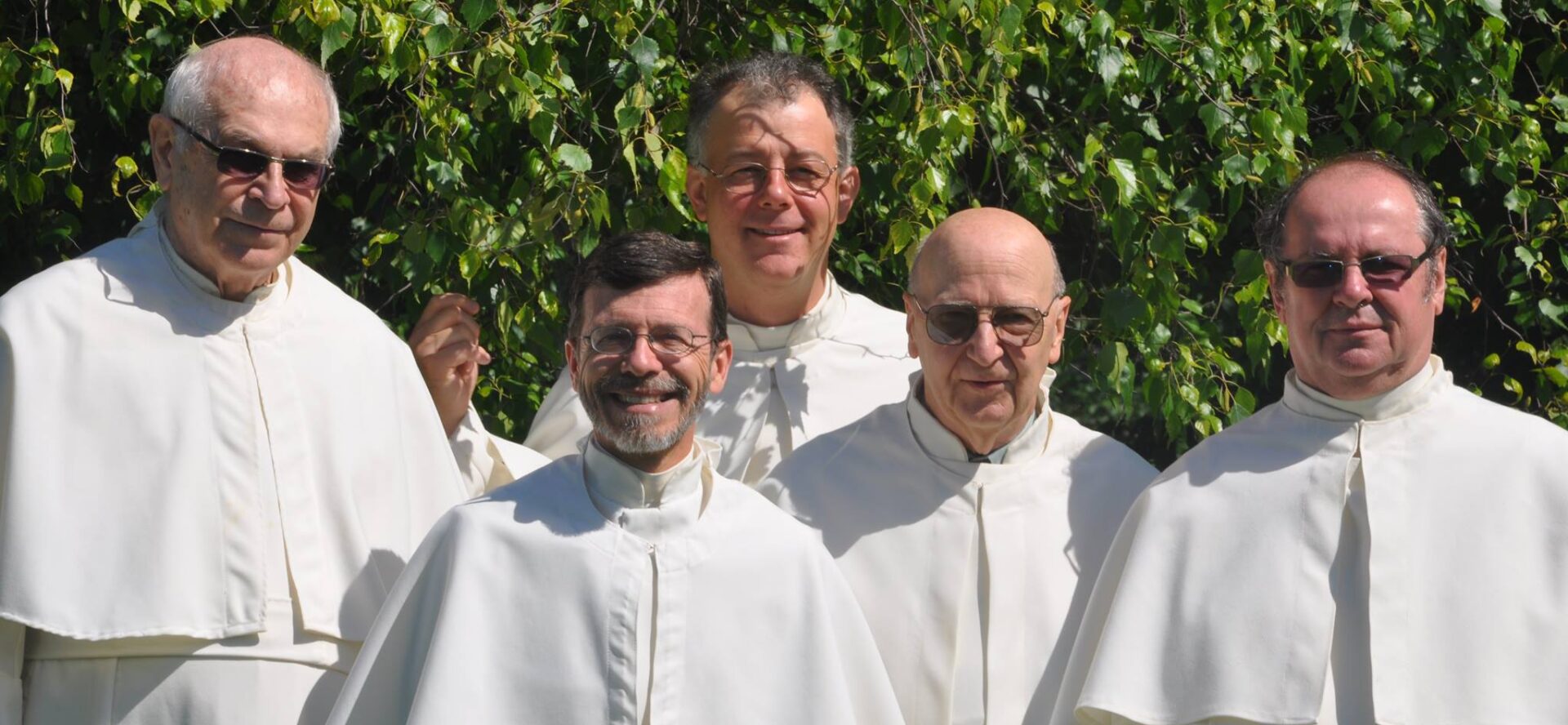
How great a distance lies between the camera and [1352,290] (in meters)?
3.82

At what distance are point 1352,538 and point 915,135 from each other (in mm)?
1707

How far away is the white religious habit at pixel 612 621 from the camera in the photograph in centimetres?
367

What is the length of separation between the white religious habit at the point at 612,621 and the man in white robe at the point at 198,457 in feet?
1.27

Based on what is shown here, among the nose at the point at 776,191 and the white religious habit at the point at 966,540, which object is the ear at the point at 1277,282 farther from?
the nose at the point at 776,191

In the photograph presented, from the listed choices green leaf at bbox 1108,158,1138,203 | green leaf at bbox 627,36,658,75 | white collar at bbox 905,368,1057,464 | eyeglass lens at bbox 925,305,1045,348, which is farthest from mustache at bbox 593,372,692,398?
green leaf at bbox 1108,158,1138,203

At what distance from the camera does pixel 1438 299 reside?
12.9 ft

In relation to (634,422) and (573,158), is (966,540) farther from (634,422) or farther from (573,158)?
(573,158)

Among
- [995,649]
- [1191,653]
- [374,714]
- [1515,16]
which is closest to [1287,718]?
[1191,653]

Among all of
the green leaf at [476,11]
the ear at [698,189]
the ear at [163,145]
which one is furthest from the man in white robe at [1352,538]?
the ear at [163,145]

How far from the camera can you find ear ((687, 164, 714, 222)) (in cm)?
497

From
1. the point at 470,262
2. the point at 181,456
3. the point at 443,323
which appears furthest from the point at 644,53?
the point at 181,456

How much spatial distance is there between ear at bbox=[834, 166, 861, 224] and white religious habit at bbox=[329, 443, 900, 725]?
53.6 inches

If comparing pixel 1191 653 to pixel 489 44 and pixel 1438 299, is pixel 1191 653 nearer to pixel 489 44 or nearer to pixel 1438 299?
pixel 1438 299

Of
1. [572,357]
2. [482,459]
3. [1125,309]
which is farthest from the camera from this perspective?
[1125,309]
